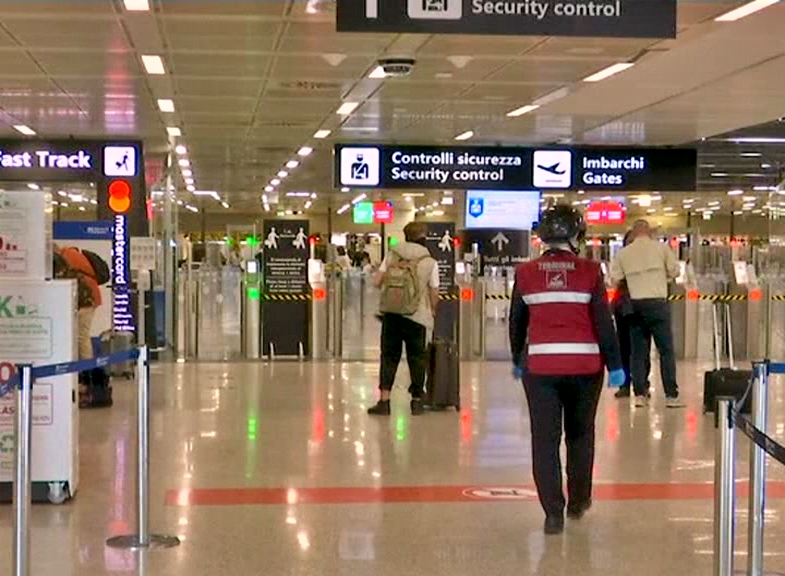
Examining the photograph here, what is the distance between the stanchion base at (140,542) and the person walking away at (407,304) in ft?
15.4

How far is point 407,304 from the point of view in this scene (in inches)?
418

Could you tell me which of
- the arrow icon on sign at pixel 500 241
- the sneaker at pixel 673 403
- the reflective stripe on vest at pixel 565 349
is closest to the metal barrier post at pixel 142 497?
the reflective stripe on vest at pixel 565 349

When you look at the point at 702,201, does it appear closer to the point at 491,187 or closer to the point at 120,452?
the point at 491,187

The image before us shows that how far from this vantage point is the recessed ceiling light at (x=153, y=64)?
9973mm

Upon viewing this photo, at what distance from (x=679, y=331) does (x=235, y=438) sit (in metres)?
9.59

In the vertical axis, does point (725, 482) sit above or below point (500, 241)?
below

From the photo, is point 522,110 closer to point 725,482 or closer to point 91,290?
point 91,290

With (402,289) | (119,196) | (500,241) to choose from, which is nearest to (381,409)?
(402,289)

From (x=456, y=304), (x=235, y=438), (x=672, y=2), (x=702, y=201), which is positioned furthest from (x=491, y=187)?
(x=702, y=201)

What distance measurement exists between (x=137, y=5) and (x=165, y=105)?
200 inches

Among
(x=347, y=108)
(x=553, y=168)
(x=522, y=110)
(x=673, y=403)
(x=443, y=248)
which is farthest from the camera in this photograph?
(x=443, y=248)

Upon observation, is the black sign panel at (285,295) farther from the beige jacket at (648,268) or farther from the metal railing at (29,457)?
the metal railing at (29,457)

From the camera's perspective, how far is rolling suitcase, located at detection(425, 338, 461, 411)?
1130 cm

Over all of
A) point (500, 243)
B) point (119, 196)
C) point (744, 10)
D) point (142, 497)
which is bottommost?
point (142, 497)
